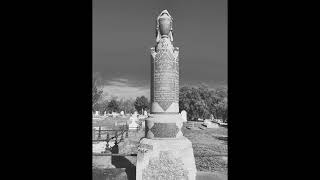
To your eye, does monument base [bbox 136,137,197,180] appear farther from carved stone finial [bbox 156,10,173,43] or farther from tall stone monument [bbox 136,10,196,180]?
carved stone finial [bbox 156,10,173,43]

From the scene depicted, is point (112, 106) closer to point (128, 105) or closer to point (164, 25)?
point (128, 105)

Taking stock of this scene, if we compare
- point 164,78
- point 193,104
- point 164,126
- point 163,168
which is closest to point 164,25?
point 164,78

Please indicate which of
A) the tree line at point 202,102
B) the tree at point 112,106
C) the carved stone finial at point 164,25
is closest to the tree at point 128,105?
the tree at point 112,106

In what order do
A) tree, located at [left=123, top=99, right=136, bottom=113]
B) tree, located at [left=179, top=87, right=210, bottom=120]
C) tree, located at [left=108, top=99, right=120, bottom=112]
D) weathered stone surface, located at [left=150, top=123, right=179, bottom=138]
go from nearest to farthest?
1. weathered stone surface, located at [left=150, top=123, right=179, bottom=138]
2. tree, located at [left=179, top=87, right=210, bottom=120]
3. tree, located at [left=108, top=99, right=120, bottom=112]
4. tree, located at [left=123, top=99, right=136, bottom=113]

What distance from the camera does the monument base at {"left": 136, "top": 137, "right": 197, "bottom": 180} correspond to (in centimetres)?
698

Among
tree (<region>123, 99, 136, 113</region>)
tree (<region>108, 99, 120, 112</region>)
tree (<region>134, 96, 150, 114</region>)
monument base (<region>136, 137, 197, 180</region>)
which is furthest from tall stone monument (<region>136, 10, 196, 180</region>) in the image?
tree (<region>123, 99, 136, 113</region>)

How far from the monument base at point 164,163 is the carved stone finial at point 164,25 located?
3.11m

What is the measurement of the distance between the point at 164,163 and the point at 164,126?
1.00 metres

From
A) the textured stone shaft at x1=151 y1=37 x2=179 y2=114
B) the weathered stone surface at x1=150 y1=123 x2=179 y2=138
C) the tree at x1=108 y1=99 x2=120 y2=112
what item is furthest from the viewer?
the tree at x1=108 y1=99 x2=120 y2=112

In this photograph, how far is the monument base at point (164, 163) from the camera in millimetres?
6977

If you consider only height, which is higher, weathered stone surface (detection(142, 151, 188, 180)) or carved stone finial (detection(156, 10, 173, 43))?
carved stone finial (detection(156, 10, 173, 43))
